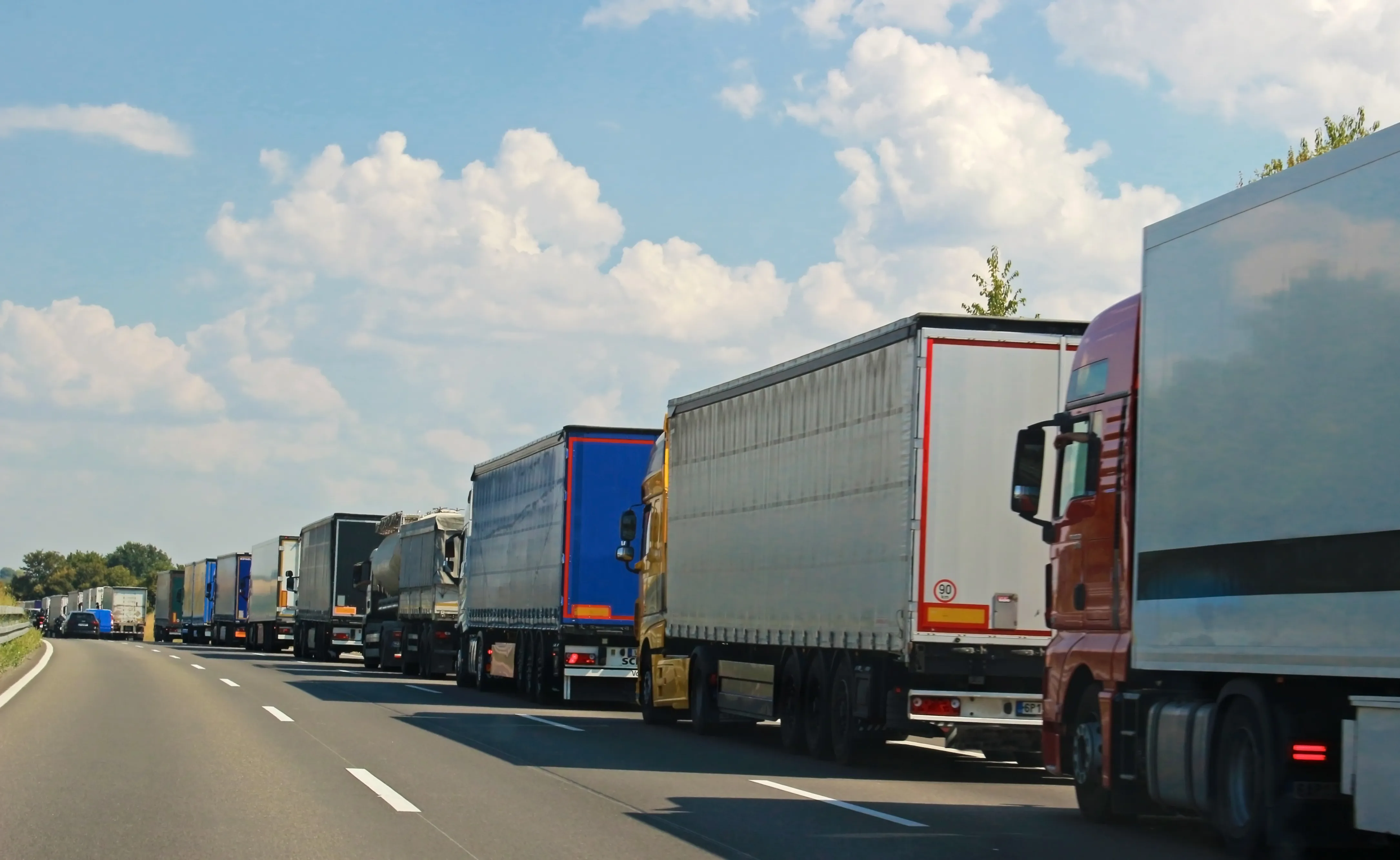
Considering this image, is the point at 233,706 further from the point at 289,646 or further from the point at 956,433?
the point at 289,646

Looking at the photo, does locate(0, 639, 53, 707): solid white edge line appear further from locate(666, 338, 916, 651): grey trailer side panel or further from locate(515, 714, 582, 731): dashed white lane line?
locate(666, 338, 916, 651): grey trailer side panel

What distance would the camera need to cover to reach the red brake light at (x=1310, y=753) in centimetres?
890

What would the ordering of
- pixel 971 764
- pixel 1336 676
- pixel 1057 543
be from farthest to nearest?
pixel 971 764 → pixel 1057 543 → pixel 1336 676

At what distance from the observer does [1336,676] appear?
8.44 metres

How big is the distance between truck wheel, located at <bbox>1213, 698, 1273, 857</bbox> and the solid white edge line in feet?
54.2

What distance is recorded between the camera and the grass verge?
3322 centimetres

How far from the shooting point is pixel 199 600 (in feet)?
256

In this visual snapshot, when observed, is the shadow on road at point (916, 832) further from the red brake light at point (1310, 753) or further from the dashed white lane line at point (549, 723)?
the dashed white lane line at point (549, 723)

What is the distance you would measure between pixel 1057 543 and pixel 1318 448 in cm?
400

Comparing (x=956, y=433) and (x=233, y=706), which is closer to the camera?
(x=956, y=433)

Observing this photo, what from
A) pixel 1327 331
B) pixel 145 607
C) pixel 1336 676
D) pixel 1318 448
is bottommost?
pixel 145 607

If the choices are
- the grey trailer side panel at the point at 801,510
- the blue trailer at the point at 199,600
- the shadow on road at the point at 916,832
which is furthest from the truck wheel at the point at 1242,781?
the blue trailer at the point at 199,600

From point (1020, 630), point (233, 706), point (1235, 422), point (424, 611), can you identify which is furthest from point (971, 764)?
point (424, 611)

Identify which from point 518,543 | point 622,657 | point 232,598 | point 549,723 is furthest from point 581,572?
point 232,598
